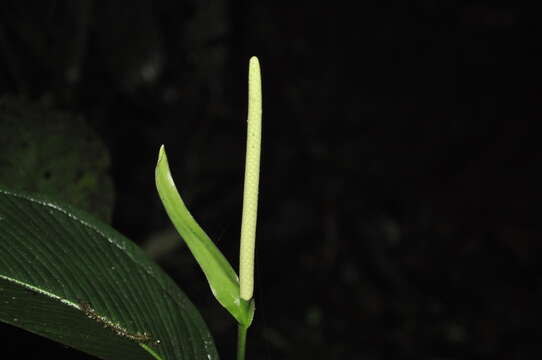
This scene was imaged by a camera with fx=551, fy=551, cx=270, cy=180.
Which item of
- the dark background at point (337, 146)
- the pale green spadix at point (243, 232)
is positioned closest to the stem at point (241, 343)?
the pale green spadix at point (243, 232)

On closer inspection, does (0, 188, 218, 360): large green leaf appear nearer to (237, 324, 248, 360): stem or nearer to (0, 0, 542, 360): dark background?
(237, 324, 248, 360): stem

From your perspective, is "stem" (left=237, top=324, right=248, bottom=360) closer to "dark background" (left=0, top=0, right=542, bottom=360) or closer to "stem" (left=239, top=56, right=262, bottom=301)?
"stem" (left=239, top=56, right=262, bottom=301)

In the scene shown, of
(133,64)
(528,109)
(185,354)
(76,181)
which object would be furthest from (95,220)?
(528,109)

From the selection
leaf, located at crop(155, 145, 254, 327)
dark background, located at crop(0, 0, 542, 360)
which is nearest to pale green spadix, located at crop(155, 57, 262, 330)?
leaf, located at crop(155, 145, 254, 327)

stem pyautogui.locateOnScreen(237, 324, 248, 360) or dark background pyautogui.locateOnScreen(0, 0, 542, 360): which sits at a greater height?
stem pyautogui.locateOnScreen(237, 324, 248, 360)

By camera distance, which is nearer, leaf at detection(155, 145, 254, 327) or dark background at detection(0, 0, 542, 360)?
leaf at detection(155, 145, 254, 327)

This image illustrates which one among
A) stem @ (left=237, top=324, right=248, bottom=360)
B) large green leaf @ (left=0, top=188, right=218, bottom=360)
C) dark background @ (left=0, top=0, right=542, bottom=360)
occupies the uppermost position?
large green leaf @ (left=0, top=188, right=218, bottom=360)

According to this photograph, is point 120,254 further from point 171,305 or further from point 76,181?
point 76,181
